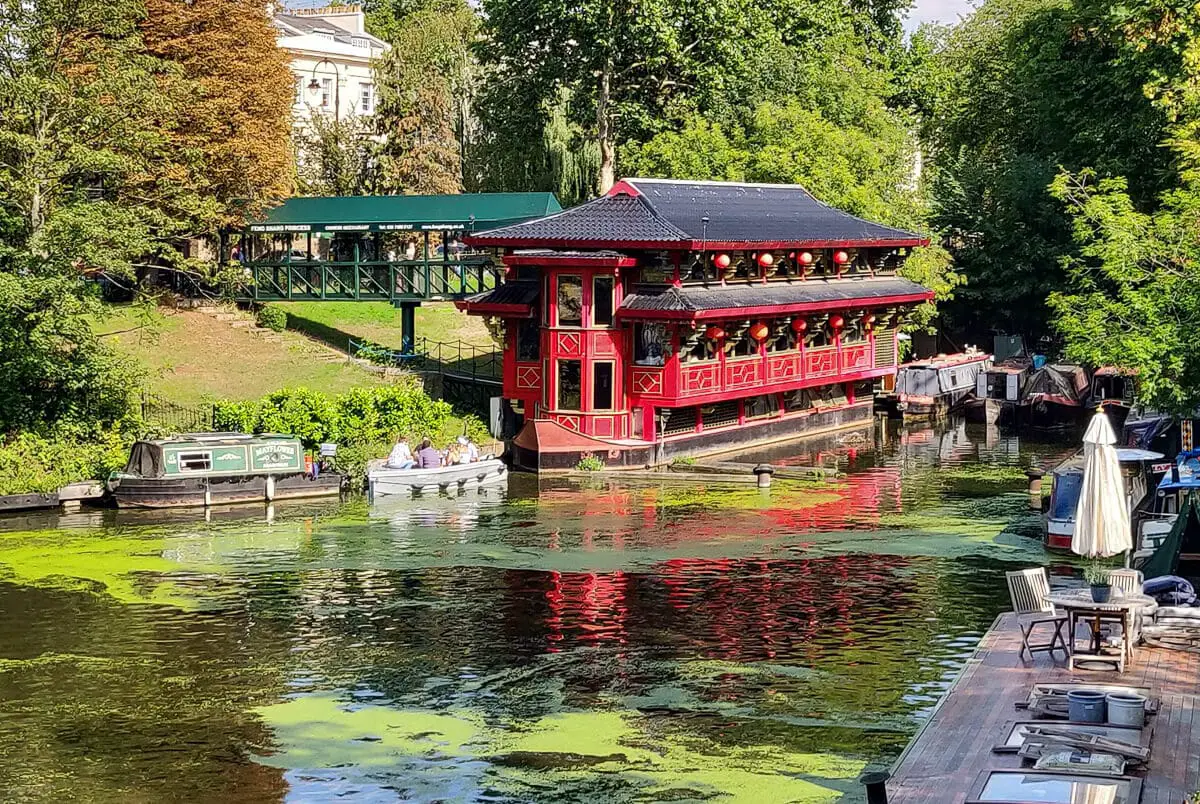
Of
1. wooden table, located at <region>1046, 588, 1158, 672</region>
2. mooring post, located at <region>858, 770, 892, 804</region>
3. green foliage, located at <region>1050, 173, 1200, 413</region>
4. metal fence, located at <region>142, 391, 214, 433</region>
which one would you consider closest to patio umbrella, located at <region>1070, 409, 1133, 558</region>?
wooden table, located at <region>1046, 588, 1158, 672</region>

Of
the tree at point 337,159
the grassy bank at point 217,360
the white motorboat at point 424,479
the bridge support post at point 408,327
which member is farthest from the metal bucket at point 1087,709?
the tree at point 337,159

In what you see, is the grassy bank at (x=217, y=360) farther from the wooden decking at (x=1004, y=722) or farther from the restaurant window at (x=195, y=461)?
the wooden decking at (x=1004, y=722)

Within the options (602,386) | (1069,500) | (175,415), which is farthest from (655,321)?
(1069,500)

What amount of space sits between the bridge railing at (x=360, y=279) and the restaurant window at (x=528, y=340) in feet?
22.4

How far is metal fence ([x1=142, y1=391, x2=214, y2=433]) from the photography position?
4784 cm

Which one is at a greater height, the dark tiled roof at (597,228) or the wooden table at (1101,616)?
the dark tiled roof at (597,228)

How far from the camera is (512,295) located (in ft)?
167

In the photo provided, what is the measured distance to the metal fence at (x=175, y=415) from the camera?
4784 centimetres

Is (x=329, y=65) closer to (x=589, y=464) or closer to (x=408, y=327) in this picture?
(x=408, y=327)

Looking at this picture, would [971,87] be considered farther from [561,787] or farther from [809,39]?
[561,787]

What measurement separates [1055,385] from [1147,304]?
27.0 m

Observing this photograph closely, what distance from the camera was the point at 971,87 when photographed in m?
92.4

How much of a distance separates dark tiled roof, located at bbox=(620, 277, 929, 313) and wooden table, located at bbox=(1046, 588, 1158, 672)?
25.0 metres

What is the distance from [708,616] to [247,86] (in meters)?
37.4
